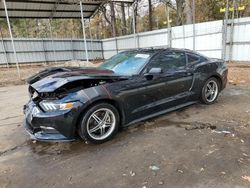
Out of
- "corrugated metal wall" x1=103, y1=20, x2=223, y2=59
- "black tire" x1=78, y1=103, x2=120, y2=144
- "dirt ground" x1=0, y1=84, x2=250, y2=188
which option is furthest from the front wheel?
"corrugated metal wall" x1=103, y1=20, x2=223, y2=59

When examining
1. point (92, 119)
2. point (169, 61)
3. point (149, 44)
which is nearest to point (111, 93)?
point (92, 119)

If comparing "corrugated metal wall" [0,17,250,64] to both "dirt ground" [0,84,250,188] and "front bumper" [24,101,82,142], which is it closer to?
"dirt ground" [0,84,250,188]

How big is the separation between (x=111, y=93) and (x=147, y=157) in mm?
1127

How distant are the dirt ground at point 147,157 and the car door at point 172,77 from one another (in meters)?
0.39

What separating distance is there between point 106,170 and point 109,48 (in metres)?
19.6

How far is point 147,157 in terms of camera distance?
2891 mm

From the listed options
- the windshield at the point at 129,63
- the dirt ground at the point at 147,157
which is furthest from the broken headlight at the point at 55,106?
the windshield at the point at 129,63

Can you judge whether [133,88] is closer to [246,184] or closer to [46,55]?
[246,184]

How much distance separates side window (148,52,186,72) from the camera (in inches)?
158

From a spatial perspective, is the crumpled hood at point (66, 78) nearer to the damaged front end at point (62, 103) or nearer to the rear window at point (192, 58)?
the damaged front end at point (62, 103)

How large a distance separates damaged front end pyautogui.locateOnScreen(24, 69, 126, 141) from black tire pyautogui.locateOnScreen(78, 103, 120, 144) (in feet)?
0.32

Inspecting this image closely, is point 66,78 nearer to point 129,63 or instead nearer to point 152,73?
point 129,63

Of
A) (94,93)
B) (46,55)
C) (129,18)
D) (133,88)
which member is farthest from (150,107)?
(129,18)

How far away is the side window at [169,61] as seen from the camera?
13.2ft
